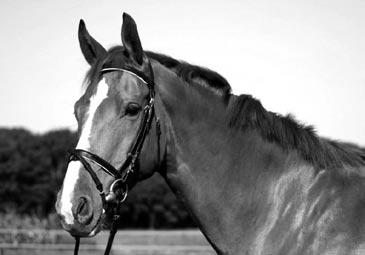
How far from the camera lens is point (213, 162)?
12.5 ft

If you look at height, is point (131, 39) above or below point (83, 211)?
above

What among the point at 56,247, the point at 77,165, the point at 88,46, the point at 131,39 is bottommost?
the point at 56,247

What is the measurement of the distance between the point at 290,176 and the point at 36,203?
2783 inches

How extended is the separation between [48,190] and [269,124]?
6965cm

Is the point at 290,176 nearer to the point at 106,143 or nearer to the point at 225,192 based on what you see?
the point at 225,192

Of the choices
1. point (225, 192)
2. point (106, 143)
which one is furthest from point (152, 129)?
point (225, 192)

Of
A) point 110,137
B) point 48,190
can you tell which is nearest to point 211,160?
point 110,137

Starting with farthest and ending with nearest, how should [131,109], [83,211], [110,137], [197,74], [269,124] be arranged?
[197,74] < [269,124] < [131,109] < [110,137] < [83,211]

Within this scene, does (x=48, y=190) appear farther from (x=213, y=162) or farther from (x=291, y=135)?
(x=291, y=135)

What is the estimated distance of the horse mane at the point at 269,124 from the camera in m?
3.75

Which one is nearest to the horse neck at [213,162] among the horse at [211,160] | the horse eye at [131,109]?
the horse at [211,160]

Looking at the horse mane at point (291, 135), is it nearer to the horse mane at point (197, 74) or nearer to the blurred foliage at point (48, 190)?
the horse mane at point (197, 74)

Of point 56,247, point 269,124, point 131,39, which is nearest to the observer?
point 131,39

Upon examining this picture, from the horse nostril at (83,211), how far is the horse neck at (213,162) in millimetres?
731
